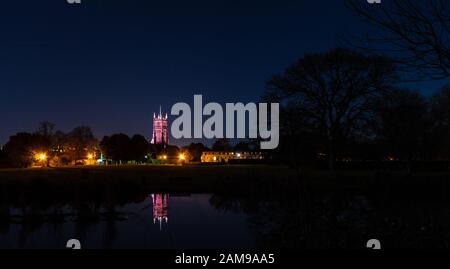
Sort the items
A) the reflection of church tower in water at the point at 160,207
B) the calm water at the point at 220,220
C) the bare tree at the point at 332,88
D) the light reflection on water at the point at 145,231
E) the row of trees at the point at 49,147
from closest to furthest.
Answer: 1. the calm water at the point at 220,220
2. the light reflection on water at the point at 145,231
3. the reflection of church tower in water at the point at 160,207
4. the bare tree at the point at 332,88
5. the row of trees at the point at 49,147

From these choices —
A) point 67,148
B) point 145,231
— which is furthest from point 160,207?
point 67,148

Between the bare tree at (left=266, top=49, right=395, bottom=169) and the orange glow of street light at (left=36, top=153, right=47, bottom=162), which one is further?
the orange glow of street light at (left=36, top=153, right=47, bottom=162)

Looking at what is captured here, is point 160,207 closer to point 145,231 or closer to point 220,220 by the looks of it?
point 220,220

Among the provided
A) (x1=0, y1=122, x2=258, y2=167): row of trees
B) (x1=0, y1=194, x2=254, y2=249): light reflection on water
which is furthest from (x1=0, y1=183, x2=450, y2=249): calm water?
(x1=0, y1=122, x2=258, y2=167): row of trees

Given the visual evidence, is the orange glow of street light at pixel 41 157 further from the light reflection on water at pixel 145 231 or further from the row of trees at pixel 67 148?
the light reflection on water at pixel 145 231

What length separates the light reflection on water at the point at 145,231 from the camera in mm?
13969

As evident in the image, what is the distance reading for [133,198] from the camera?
27875 mm

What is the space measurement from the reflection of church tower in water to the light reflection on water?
0.04 metres

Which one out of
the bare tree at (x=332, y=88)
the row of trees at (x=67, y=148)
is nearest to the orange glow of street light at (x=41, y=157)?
the row of trees at (x=67, y=148)

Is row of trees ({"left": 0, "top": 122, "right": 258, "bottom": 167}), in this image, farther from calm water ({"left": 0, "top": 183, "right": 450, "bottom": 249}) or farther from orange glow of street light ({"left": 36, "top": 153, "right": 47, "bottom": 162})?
calm water ({"left": 0, "top": 183, "right": 450, "bottom": 249})

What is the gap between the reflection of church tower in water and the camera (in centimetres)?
1903

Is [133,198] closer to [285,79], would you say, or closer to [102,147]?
[285,79]

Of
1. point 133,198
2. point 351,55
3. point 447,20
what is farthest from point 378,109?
point 447,20

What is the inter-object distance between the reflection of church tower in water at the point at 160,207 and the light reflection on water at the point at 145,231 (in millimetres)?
44
